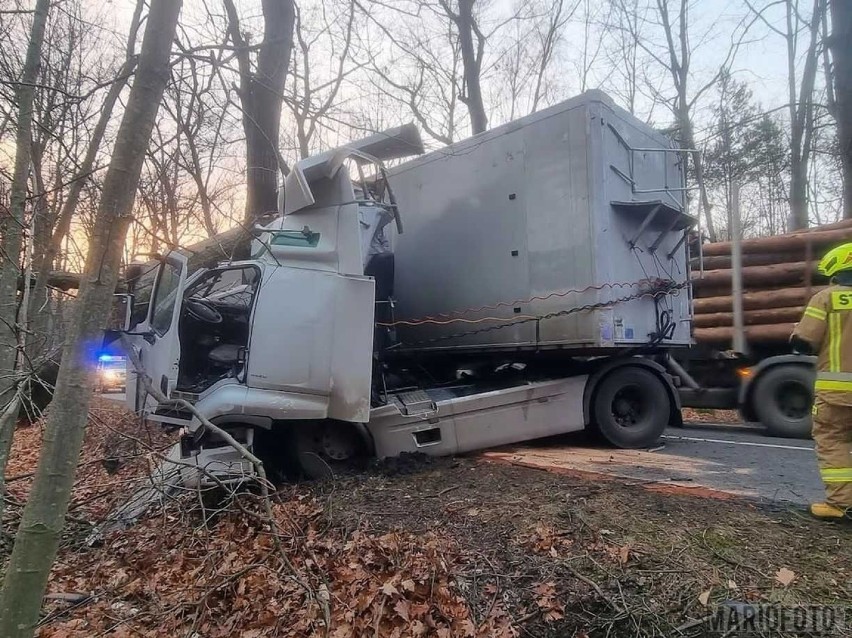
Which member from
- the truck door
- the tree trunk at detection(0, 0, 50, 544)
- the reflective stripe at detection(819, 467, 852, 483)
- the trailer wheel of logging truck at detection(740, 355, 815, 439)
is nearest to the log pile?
the trailer wheel of logging truck at detection(740, 355, 815, 439)

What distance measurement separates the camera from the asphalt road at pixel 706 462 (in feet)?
14.3

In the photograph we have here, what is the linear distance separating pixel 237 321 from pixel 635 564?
152 inches

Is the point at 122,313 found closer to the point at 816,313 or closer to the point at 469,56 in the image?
the point at 816,313

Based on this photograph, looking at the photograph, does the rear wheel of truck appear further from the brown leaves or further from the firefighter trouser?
the firefighter trouser

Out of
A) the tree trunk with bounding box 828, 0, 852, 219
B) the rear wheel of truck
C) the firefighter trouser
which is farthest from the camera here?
the tree trunk with bounding box 828, 0, 852, 219

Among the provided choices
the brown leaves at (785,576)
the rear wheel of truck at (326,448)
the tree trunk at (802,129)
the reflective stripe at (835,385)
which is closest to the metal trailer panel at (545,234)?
the rear wheel of truck at (326,448)

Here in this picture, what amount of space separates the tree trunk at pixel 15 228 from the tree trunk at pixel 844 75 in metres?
12.3

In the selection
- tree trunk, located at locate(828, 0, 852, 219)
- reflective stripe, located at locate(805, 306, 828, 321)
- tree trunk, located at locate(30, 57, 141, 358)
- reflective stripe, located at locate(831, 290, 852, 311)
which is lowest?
reflective stripe, located at locate(805, 306, 828, 321)

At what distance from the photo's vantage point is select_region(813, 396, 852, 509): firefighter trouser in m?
3.58

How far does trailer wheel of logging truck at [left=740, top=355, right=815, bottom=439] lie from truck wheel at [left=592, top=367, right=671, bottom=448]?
1.64 m

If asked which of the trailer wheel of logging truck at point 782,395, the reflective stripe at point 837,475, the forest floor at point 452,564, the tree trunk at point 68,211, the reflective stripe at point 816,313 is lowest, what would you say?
the forest floor at point 452,564

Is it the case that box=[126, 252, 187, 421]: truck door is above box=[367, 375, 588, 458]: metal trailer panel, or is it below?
above

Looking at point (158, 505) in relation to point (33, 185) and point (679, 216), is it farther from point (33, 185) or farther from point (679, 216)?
point (679, 216)

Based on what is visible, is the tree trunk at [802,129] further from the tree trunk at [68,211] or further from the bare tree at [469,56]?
the tree trunk at [68,211]
